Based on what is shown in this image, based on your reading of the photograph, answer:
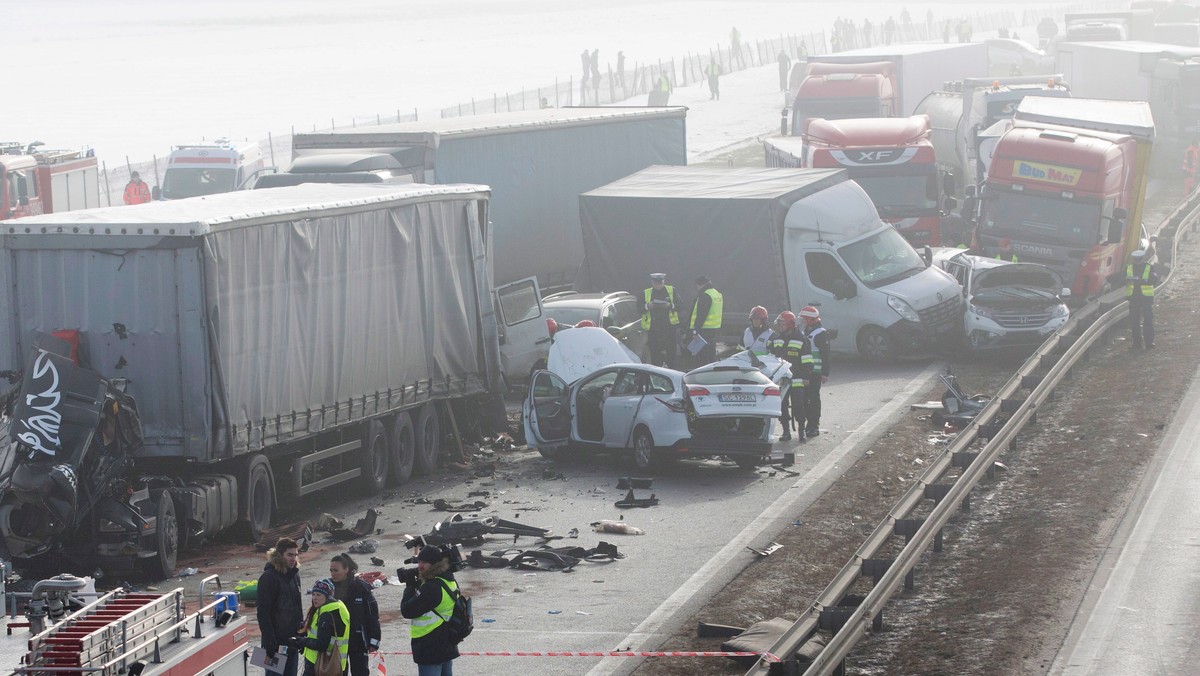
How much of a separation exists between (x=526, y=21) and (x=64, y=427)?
145m

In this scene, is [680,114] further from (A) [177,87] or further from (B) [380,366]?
(A) [177,87]

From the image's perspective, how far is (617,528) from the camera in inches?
639

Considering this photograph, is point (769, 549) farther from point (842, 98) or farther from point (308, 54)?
point (308, 54)

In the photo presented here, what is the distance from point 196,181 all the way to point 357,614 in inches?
1238

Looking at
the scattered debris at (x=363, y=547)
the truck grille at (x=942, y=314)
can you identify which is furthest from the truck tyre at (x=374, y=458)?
the truck grille at (x=942, y=314)

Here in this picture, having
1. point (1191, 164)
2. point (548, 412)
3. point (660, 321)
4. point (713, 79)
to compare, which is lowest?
point (548, 412)

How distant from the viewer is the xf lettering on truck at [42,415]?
14.3m

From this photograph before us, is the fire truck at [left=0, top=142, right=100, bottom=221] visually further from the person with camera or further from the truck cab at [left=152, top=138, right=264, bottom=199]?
the person with camera

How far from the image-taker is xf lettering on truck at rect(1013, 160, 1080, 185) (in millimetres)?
28484

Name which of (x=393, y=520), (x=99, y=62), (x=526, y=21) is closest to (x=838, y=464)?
(x=393, y=520)

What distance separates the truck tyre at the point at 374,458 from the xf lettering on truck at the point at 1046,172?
1489 cm

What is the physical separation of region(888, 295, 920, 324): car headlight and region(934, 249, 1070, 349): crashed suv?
1.04m

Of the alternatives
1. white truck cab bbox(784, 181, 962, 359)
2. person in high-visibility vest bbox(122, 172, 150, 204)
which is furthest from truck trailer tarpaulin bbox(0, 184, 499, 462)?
person in high-visibility vest bbox(122, 172, 150, 204)

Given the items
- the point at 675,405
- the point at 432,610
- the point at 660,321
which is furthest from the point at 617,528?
the point at 660,321
